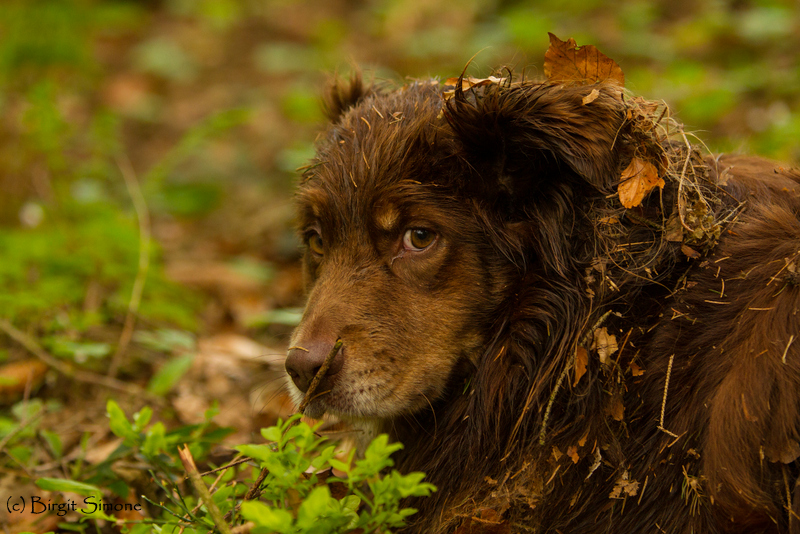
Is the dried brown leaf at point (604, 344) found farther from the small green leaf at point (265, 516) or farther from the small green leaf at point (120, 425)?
the small green leaf at point (120, 425)

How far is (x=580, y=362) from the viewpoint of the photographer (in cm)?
248

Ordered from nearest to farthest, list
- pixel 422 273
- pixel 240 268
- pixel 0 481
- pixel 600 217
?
pixel 600 217, pixel 422 273, pixel 0 481, pixel 240 268

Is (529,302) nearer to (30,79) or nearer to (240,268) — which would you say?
(240,268)

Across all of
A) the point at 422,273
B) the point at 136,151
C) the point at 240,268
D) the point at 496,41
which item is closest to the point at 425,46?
the point at 496,41

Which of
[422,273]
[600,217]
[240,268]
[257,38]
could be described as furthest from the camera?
[257,38]

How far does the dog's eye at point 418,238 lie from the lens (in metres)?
2.74

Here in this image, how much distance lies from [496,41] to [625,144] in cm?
672

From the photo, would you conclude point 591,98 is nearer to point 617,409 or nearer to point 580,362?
point 580,362

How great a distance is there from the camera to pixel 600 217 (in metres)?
2.52

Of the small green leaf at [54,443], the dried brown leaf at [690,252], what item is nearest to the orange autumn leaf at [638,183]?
the dried brown leaf at [690,252]

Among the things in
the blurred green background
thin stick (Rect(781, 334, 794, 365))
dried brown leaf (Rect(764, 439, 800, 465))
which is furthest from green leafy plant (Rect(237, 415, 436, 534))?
the blurred green background

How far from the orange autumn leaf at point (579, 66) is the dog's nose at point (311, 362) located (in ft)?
4.64

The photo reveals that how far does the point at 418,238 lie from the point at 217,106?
325 inches

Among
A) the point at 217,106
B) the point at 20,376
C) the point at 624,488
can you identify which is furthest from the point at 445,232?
the point at 217,106
